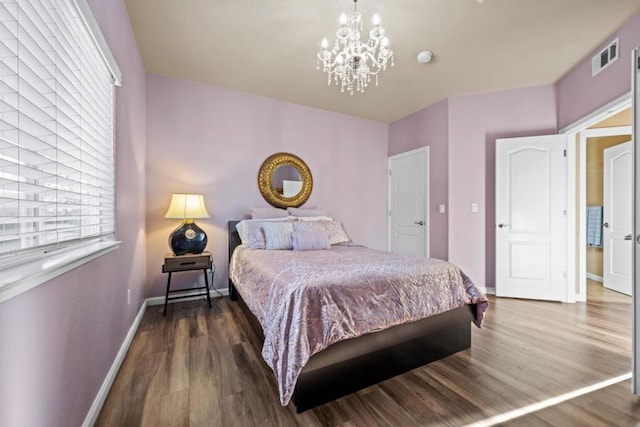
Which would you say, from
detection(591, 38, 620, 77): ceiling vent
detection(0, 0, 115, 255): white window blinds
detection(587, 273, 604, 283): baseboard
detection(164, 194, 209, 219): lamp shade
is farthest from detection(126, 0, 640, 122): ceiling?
detection(587, 273, 604, 283): baseboard

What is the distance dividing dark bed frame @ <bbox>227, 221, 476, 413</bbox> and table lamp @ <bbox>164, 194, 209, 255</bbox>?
4.07 feet

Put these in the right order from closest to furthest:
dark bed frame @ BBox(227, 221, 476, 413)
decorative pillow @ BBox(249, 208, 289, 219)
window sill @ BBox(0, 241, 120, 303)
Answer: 1. window sill @ BBox(0, 241, 120, 303)
2. dark bed frame @ BBox(227, 221, 476, 413)
3. decorative pillow @ BBox(249, 208, 289, 219)

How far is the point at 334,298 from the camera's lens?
60.0 inches

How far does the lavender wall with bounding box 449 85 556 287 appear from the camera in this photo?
11.5 feet

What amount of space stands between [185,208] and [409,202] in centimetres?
323

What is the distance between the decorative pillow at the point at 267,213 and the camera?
11.1ft

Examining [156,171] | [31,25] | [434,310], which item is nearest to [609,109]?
[434,310]

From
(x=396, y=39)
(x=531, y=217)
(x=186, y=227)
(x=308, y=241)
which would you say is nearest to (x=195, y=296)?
(x=186, y=227)

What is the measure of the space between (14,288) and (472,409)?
2003mm

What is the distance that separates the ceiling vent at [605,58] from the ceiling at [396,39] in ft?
0.31

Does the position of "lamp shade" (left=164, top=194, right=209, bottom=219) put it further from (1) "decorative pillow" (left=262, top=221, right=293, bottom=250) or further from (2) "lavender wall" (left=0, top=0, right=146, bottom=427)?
(1) "decorative pillow" (left=262, top=221, right=293, bottom=250)

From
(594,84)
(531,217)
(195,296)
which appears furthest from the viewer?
(531,217)

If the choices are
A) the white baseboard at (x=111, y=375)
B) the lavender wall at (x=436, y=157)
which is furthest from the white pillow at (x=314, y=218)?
the white baseboard at (x=111, y=375)

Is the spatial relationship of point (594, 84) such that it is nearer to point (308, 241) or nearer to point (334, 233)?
point (334, 233)
